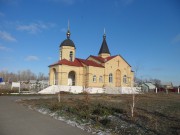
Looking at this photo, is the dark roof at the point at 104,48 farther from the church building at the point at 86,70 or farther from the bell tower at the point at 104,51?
the church building at the point at 86,70

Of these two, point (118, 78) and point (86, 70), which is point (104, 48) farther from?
point (86, 70)

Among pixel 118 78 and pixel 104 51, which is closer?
pixel 118 78

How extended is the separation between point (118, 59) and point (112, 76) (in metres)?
4.09

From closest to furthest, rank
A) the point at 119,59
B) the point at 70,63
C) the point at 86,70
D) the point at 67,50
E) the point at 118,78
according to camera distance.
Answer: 1. the point at 70,63
2. the point at 86,70
3. the point at 67,50
4. the point at 118,78
5. the point at 119,59

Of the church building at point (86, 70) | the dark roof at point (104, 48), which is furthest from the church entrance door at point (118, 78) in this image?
the dark roof at point (104, 48)

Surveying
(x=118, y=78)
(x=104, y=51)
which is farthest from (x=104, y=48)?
(x=118, y=78)

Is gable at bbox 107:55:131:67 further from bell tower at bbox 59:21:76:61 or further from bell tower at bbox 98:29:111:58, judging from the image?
bell tower at bbox 59:21:76:61

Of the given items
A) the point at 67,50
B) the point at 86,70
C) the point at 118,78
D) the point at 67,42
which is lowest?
the point at 118,78

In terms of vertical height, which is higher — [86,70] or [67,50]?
[67,50]

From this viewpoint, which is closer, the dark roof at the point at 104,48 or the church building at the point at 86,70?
the church building at the point at 86,70

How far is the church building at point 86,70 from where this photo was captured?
40.1 metres

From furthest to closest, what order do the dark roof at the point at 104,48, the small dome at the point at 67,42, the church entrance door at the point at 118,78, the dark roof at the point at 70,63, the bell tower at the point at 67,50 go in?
the dark roof at the point at 104,48 → the church entrance door at the point at 118,78 → the small dome at the point at 67,42 → the bell tower at the point at 67,50 → the dark roof at the point at 70,63

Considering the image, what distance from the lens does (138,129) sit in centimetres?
799

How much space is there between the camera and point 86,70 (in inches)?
1671
